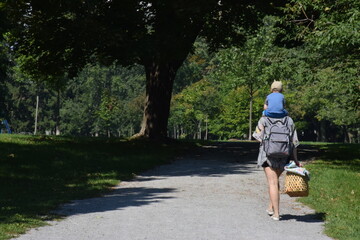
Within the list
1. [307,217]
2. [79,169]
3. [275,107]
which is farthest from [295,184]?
[79,169]

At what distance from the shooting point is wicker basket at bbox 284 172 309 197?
779 cm

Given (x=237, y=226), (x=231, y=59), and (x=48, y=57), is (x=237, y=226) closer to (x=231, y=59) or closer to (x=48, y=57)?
(x=48, y=57)

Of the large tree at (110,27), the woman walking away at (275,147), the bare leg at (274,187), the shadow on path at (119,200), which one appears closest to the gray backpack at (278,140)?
the woman walking away at (275,147)

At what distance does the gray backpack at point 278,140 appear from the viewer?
7676 mm

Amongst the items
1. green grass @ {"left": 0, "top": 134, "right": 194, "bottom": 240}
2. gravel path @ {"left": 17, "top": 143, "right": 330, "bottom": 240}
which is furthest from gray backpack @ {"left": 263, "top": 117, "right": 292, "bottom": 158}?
green grass @ {"left": 0, "top": 134, "right": 194, "bottom": 240}

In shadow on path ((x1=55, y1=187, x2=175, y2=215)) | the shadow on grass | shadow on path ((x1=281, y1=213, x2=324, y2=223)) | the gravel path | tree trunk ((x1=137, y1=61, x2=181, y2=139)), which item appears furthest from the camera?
tree trunk ((x1=137, y1=61, x2=181, y2=139))

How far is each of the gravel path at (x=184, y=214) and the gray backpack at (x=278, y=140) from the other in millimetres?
1017

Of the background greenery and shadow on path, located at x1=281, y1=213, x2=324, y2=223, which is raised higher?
the background greenery

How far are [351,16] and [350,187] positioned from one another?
4360 millimetres

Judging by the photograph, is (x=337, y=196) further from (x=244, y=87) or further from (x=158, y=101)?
(x=244, y=87)

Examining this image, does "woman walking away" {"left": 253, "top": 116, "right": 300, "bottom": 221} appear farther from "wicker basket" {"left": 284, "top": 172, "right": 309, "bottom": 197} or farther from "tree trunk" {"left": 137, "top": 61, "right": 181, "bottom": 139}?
"tree trunk" {"left": 137, "top": 61, "right": 181, "bottom": 139}

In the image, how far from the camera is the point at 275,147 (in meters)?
7.68

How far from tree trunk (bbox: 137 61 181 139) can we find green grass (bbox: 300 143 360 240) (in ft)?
25.6

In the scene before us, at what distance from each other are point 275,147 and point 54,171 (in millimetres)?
8007
